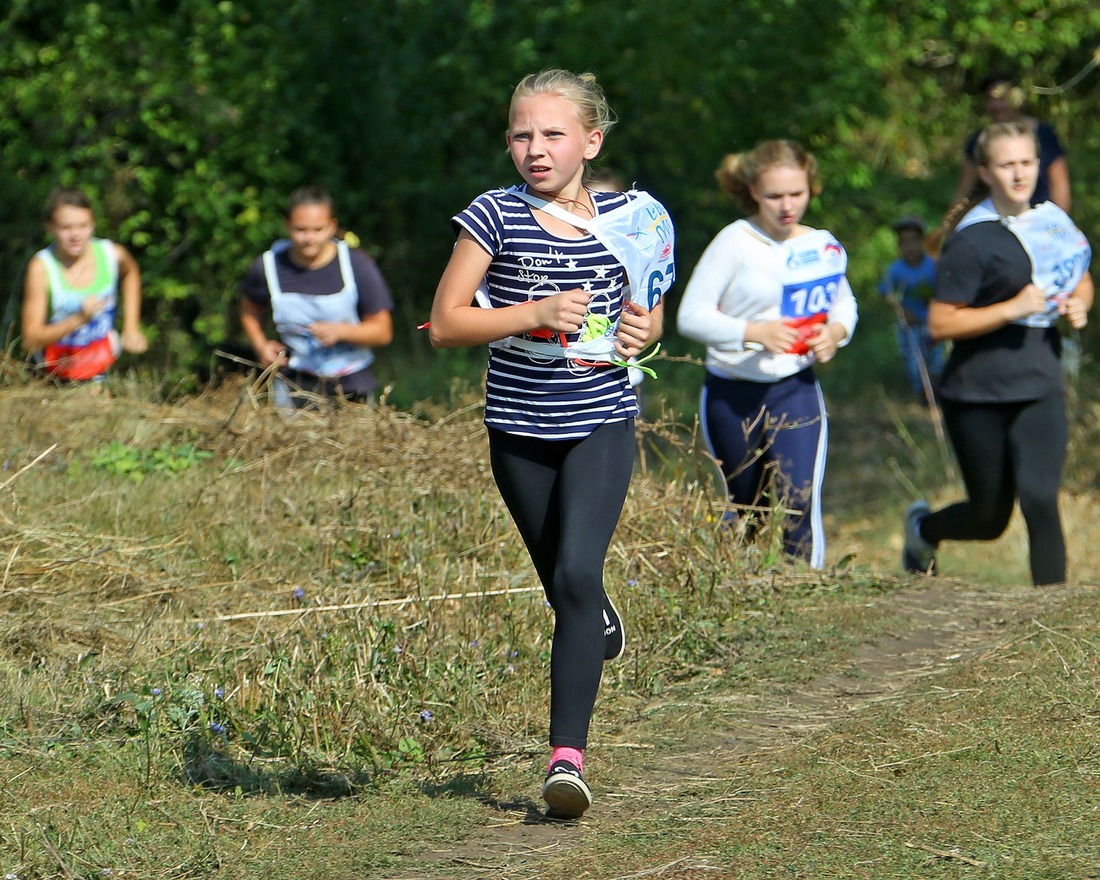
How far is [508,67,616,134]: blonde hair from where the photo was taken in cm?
415

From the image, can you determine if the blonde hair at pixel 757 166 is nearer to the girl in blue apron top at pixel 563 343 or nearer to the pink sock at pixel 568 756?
the girl in blue apron top at pixel 563 343

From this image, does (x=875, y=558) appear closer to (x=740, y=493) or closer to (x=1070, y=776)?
(x=740, y=493)

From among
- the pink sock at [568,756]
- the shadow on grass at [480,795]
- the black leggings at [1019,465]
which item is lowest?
the shadow on grass at [480,795]

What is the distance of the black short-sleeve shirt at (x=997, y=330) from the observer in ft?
21.2

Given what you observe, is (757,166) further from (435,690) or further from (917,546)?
(435,690)

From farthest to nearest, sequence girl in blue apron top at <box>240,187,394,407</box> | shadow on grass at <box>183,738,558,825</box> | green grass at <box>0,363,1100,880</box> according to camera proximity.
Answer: girl in blue apron top at <box>240,187,394,407</box>, shadow on grass at <box>183,738,558,825</box>, green grass at <box>0,363,1100,880</box>

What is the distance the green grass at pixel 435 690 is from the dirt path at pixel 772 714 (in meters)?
0.02

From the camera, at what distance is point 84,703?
4.95 metres

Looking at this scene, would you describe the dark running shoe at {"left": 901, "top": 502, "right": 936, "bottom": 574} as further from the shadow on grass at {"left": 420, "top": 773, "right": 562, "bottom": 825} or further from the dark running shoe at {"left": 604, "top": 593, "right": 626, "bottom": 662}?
the shadow on grass at {"left": 420, "top": 773, "right": 562, "bottom": 825}

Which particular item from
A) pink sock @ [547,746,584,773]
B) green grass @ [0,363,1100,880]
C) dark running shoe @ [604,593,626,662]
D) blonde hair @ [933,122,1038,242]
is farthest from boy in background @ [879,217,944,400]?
pink sock @ [547,746,584,773]

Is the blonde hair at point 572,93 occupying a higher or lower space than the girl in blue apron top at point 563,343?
higher

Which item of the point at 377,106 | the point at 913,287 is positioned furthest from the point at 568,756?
the point at 377,106

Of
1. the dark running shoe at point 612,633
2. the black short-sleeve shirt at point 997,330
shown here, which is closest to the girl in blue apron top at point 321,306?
the black short-sleeve shirt at point 997,330

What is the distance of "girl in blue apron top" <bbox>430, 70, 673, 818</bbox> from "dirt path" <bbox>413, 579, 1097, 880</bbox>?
17cm
